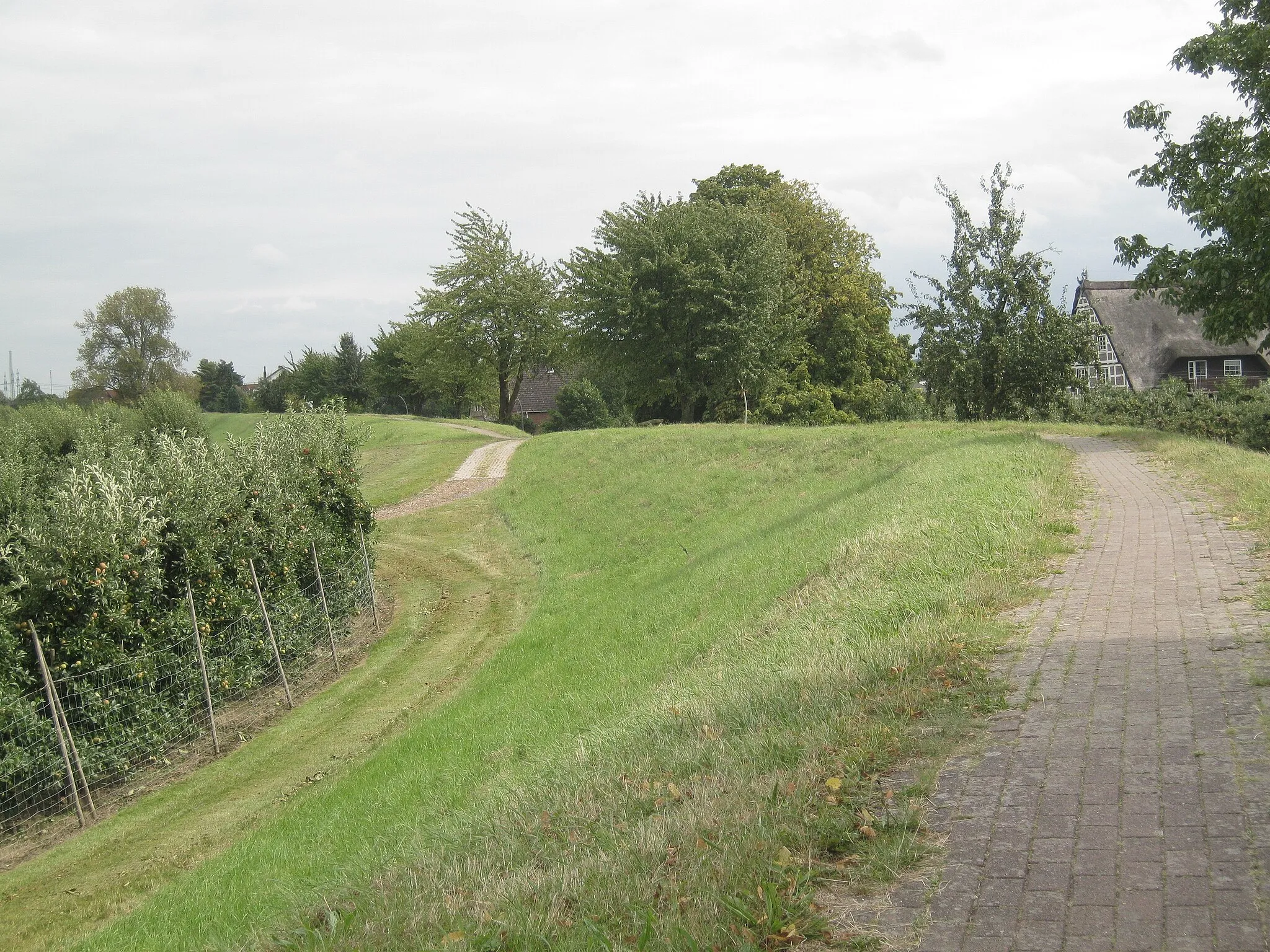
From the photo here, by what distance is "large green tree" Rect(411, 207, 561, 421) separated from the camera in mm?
48125

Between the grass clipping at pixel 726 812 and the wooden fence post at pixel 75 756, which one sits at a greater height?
the grass clipping at pixel 726 812

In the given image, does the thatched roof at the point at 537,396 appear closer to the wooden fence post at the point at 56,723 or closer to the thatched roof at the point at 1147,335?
the thatched roof at the point at 1147,335

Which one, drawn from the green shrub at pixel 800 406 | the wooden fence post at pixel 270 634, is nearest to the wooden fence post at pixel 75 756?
the wooden fence post at pixel 270 634

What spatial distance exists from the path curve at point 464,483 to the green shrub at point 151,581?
8.80 meters

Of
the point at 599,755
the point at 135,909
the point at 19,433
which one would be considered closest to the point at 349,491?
the point at 135,909

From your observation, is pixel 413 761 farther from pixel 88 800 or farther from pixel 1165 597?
pixel 1165 597

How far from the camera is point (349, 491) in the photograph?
1847 centimetres

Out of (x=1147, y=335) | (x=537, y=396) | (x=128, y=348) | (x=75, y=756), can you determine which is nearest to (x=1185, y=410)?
(x=1147, y=335)

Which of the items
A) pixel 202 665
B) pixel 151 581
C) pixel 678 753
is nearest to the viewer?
pixel 678 753

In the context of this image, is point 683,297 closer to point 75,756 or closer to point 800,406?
point 800,406

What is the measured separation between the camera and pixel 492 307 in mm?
48094

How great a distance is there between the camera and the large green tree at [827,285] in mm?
47375

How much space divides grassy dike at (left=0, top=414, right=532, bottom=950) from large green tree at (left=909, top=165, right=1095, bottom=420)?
15.5m

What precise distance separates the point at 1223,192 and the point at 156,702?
19.6 meters
